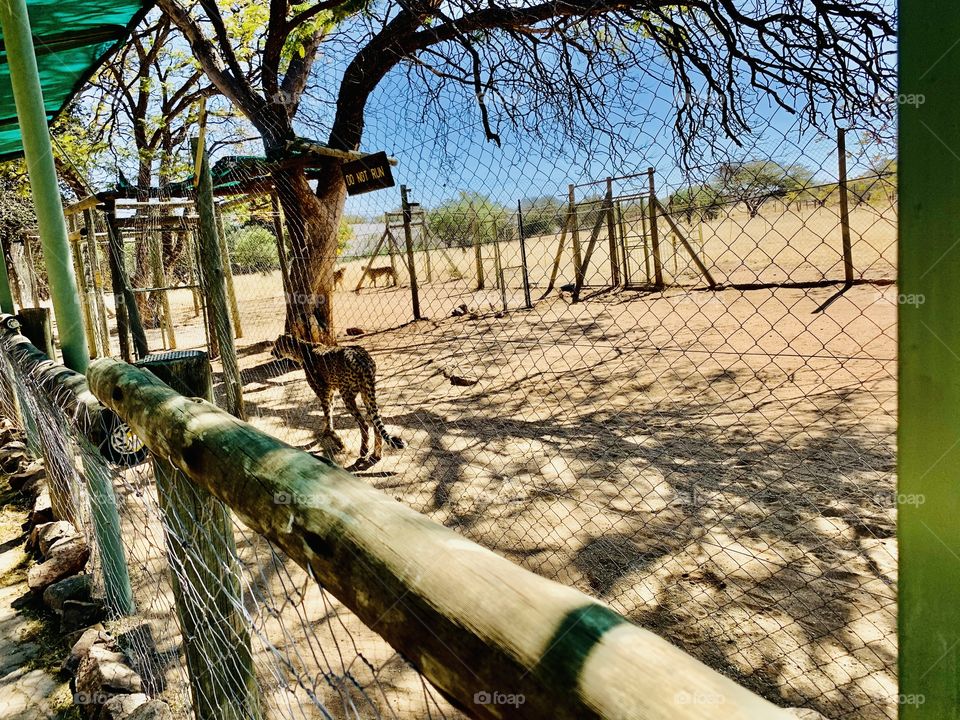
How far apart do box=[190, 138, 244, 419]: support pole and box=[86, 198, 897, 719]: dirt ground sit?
84 cm

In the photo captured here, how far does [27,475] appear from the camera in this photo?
4.84 metres

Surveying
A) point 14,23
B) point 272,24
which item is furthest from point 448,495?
point 272,24

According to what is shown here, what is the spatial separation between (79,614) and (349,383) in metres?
2.92

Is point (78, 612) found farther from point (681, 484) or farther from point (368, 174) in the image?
point (368, 174)

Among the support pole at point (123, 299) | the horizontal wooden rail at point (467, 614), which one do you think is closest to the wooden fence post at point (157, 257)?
the support pole at point (123, 299)

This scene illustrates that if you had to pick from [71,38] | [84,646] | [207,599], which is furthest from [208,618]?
[71,38]

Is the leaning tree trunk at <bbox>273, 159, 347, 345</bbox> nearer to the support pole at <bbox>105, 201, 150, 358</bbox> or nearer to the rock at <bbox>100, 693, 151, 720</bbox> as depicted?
the support pole at <bbox>105, 201, 150, 358</bbox>

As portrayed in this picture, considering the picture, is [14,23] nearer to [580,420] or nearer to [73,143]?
[580,420]

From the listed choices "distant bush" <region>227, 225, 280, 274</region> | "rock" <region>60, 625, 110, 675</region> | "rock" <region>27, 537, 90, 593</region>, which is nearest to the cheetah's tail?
"rock" <region>27, 537, 90, 593</region>

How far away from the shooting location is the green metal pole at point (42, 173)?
3.46 meters

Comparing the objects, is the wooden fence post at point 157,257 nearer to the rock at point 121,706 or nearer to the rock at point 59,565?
the rock at point 59,565

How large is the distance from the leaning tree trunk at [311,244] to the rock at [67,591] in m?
4.41

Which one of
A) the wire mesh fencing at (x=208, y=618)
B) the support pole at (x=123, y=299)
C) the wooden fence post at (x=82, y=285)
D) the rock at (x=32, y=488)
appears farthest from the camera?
the wooden fence post at (x=82, y=285)

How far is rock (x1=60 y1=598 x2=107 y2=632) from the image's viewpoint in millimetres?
3078
